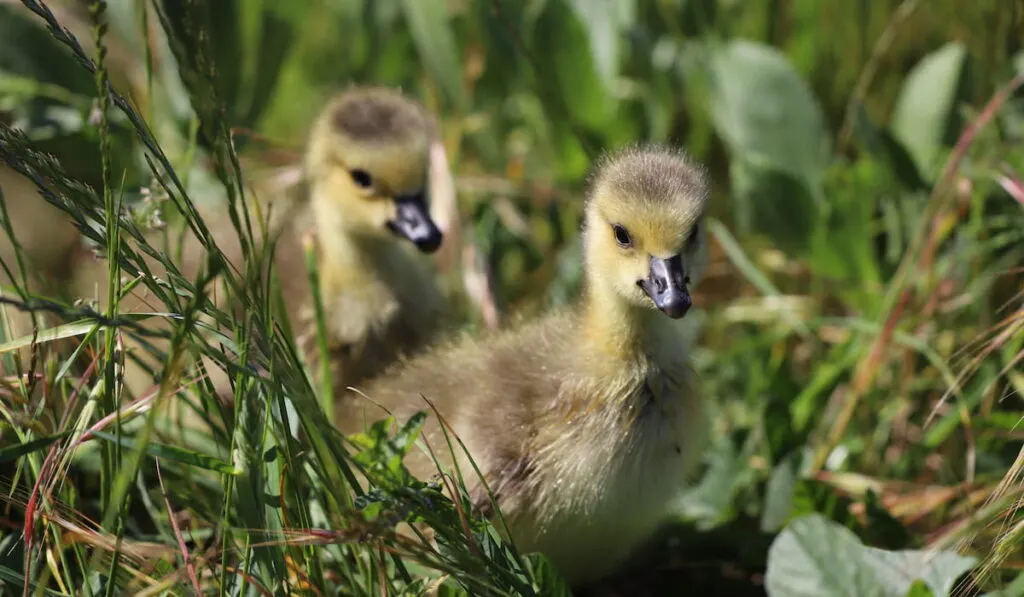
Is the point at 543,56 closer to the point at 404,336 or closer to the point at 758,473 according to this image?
the point at 404,336

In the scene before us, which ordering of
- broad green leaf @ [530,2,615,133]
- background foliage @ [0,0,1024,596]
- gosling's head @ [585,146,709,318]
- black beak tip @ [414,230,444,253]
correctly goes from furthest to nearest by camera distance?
broad green leaf @ [530,2,615,133] < black beak tip @ [414,230,444,253] < gosling's head @ [585,146,709,318] < background foliage @ [0,0,1024,596]

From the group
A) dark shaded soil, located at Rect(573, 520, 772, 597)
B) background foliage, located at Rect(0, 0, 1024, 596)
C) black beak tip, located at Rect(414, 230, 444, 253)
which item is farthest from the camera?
black beak tip, located at Rect(414, 230, 444, 253)

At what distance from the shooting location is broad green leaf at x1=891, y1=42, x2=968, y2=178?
2074mm

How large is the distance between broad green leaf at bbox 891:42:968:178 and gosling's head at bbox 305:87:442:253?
96 cm

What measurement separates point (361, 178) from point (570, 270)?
498 millimetres

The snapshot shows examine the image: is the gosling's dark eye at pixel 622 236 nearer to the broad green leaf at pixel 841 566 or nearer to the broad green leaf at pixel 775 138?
the broad green leaf at pixel 841 566

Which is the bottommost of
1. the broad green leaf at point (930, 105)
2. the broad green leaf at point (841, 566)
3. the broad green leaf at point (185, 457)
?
the broad green leaf at point (841, 566)

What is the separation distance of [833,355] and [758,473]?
1.00 ft

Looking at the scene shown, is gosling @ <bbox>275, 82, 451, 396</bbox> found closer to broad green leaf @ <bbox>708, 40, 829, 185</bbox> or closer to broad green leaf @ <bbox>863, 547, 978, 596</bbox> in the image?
broad green leaf @ <bbox>708, 40, 829, 185</bbox>

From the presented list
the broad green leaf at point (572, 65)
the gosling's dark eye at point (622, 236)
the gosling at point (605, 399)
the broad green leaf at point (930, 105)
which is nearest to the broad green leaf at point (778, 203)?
the broad green leaf at point (930, 105)

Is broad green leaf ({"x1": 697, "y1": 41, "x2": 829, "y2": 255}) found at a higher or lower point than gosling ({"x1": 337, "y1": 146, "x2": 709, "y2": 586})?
higher

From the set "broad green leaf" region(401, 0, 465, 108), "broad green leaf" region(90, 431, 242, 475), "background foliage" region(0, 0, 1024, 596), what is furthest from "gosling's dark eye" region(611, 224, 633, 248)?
"broad green leaf" region(401, 0, 465, 108)

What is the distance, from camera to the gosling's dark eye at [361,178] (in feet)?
6.93

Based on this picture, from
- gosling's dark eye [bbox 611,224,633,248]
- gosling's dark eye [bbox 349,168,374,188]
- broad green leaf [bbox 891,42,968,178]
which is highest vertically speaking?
broad green leaf [bbox 891,42,968,178]
